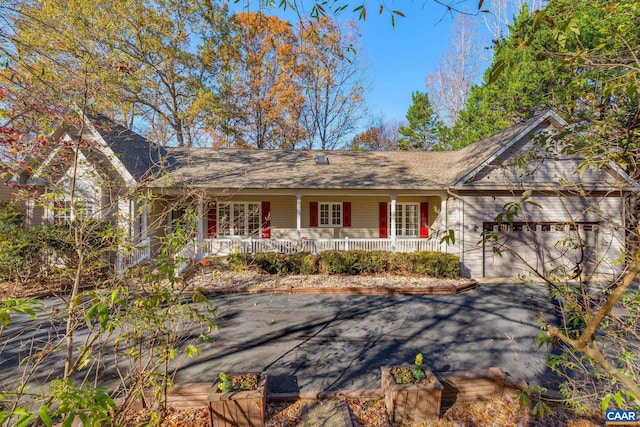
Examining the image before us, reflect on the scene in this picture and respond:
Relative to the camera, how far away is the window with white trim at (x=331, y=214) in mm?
13641

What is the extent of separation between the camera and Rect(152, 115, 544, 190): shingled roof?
11391 millimetres

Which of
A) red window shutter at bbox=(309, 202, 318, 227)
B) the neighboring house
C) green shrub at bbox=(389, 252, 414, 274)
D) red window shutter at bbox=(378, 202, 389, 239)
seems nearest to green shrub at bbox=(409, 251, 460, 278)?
green shrub at bbox=(389, 252, 414, 274)

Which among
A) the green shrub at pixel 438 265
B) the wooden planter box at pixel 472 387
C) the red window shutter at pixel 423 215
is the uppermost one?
the red window shutter at pixel 423 215

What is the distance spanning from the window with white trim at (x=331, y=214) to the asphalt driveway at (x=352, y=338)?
5.44 meters

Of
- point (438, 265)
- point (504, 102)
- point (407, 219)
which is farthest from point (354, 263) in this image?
point (504, 102)

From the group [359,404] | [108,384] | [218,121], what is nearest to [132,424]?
[108,384]

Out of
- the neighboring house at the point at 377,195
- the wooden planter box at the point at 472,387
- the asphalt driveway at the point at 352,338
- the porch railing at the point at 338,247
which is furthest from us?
the porch railing at the point at 338,247

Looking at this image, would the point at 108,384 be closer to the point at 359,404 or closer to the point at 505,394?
the point at 359,404

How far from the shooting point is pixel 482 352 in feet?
17.3

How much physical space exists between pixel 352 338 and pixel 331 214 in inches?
325

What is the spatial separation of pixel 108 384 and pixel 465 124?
22.2 metres

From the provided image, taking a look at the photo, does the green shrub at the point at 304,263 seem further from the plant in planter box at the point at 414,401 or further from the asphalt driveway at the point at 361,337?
the plant in planter box at the point at 414,401

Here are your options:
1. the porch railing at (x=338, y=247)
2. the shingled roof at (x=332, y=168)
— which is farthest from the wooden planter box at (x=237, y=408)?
the porch railing at (x=338, y=247)

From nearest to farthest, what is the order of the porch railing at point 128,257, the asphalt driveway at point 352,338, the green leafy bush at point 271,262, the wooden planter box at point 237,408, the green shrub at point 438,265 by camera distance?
the porch railing at point 128,257 < the wooden planter box at point 237,408 < the asphalt driveway at point 352,338 < the green shrub at point 438,265 < the green leafy bush at point 271,262
